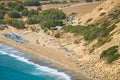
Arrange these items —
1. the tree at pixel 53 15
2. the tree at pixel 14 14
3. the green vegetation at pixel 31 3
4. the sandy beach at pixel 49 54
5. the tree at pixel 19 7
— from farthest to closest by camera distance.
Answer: the green vegetation at pixel 31 3
the tree at pixel 19 7
the tree at pixel 14 14
the tree at pixel 53 15
the sandy beach at pixel 49 54

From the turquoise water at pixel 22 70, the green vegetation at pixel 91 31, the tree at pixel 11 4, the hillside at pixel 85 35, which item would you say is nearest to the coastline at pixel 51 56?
the hillside at pixel 85 35

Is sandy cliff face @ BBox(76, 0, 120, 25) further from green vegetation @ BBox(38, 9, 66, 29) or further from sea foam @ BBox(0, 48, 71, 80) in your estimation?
sea foam @ BBox(0, 48, 71, 80)

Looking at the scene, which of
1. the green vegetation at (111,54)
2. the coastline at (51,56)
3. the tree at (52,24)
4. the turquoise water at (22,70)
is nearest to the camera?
the green vegetation at (111,54)

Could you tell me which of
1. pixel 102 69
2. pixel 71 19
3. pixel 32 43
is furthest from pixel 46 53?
pixel 71 19

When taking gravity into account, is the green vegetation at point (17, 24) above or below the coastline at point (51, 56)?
above

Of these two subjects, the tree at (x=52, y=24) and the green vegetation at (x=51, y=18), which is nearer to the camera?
the tree at (x=52, y=24)

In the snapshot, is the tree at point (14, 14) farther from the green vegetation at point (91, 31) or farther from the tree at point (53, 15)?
the green vegetation at point (91, 31)

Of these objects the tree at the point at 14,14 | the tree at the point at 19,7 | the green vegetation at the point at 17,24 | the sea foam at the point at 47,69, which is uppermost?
the tree at the point at 19,7

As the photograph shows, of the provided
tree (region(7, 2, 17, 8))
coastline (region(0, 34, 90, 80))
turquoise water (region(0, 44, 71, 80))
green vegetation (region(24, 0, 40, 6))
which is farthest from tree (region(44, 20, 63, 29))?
green vegetation (region(24, 0, 40, 6))
